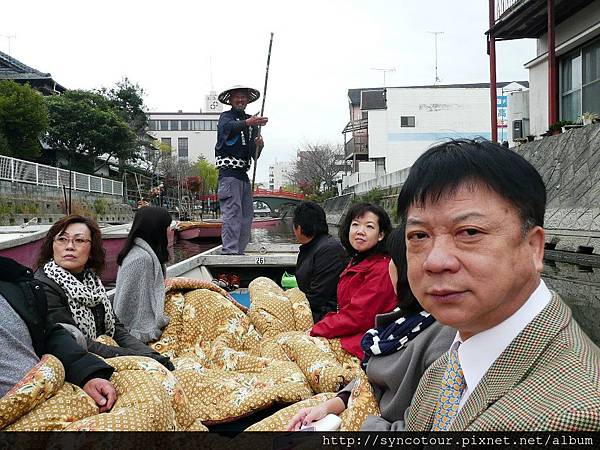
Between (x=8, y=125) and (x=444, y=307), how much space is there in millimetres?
20955

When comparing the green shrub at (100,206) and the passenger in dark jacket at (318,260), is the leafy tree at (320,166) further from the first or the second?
the passenger in dark jacket at (318,260)

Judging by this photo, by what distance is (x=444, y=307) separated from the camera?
889mm

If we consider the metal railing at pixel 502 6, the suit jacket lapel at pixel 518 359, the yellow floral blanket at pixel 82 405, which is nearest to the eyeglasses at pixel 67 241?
the yellow floral blanket at pixel 82 405

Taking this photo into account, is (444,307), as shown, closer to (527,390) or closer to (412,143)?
(527,390)

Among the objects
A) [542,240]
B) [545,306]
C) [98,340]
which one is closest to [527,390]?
[545,306]

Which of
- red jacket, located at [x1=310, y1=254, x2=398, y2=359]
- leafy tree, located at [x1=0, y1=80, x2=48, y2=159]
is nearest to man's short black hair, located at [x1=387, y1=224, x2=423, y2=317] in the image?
red jacket, located at [x1=310, y1=254, x2=398, y2=359]

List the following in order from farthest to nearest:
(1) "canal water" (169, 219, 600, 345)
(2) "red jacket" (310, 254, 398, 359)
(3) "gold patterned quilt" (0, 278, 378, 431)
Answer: (1) "canal water" (169, 219, 600, 345)
(2) "red jacket" (310, 254, 398, 359)
(3) "gold patterned quilt" (0, 278, 378, 431)

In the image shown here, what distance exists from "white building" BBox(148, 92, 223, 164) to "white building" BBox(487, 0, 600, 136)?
5448 cm

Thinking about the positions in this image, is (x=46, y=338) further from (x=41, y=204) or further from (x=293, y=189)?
(x=293, y=189)

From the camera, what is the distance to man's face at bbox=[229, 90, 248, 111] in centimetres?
569

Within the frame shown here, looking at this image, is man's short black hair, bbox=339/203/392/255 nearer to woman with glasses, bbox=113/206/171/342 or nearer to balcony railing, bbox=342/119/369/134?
woman with glasses, bbox=113/206/171/342

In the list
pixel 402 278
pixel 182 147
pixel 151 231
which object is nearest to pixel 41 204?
pixel 151 231

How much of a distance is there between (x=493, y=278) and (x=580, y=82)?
38.0ft

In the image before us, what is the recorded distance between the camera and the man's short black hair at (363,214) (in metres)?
2.89
